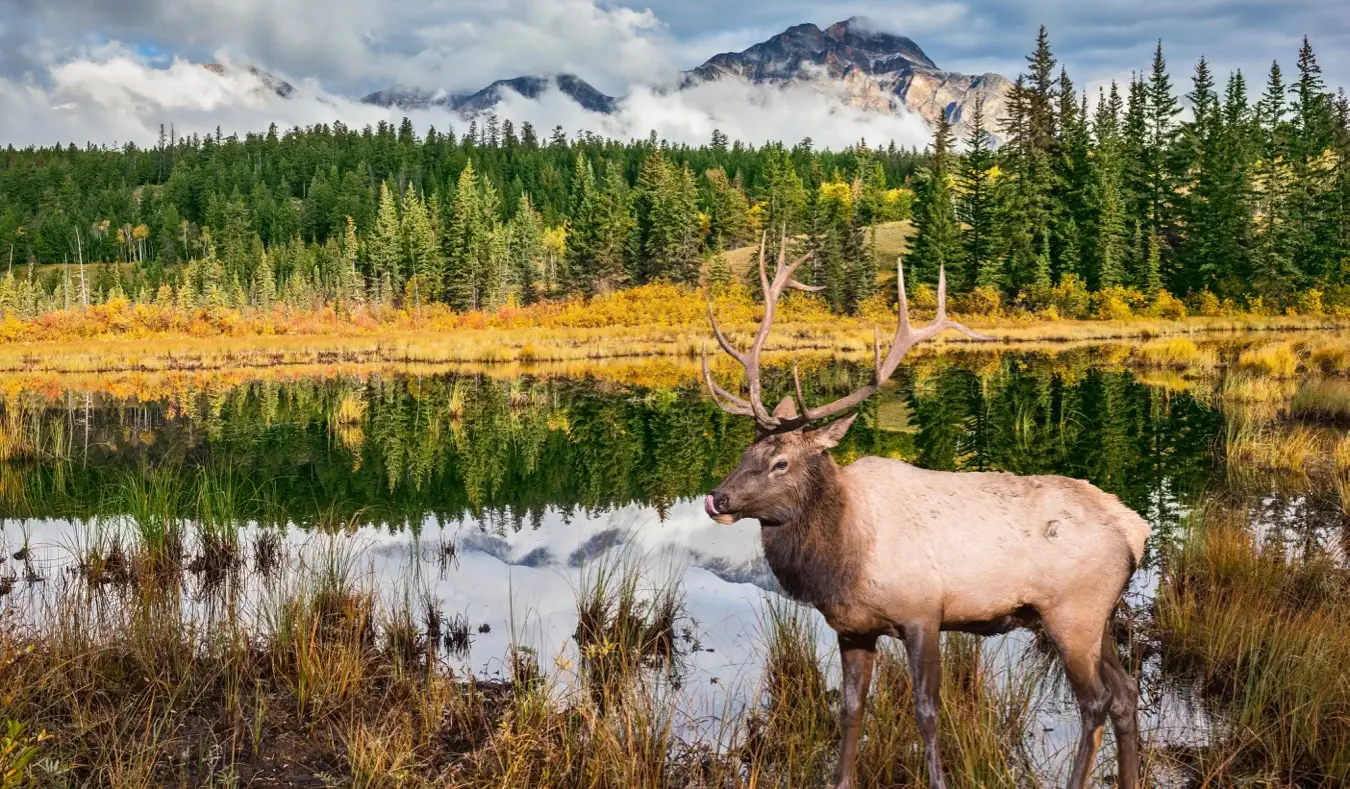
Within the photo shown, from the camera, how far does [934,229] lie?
5934 centimetres

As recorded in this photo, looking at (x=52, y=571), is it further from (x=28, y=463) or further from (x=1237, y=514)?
(x=1237, y=514)

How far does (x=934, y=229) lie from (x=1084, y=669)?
194 ft

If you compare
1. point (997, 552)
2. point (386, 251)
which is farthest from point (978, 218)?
point (997, 552)

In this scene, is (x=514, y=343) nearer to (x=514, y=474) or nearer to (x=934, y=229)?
(x=514, y=474)

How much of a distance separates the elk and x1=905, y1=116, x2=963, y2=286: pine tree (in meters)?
55.7

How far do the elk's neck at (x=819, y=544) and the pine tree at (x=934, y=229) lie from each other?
5592cm

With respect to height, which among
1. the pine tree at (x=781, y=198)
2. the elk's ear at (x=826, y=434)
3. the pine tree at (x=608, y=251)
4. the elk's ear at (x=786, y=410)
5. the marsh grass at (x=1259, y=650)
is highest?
the pine tree at (x=781, y=198)

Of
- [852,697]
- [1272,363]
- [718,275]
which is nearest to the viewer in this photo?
[852,697]

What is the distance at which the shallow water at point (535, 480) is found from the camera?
265 inches

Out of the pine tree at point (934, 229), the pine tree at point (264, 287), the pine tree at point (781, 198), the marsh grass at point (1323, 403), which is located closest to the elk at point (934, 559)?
the marsh grass at point (1323, 403)

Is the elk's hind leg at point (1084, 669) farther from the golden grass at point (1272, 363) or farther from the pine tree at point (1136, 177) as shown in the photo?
the pine tree at point (1136, 177)

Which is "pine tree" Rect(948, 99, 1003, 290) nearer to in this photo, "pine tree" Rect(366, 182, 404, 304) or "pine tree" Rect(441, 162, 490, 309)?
"pine tree" Rect(441, 162, 490, 309)

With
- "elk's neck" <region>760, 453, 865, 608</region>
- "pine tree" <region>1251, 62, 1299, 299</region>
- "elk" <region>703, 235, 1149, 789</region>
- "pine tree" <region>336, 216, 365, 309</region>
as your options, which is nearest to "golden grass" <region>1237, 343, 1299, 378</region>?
"elk" <region>703, 235, 1149, 789</region>

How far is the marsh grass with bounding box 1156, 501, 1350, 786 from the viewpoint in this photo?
395 centimetres
